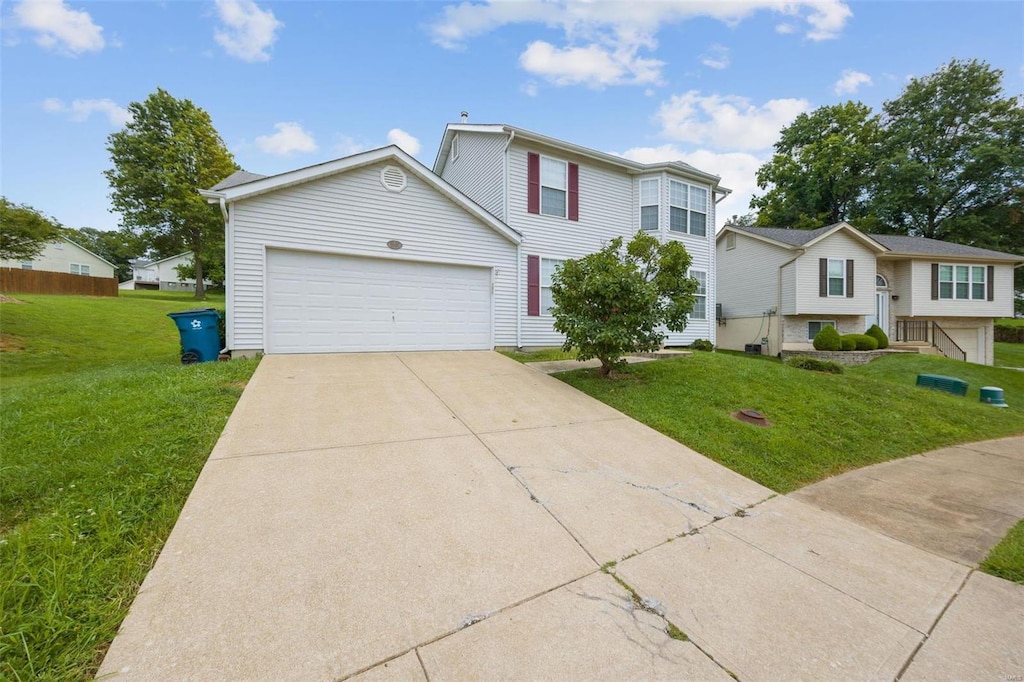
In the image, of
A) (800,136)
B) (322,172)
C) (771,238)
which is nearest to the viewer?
(322,172)

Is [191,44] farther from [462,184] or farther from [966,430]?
[966,430]

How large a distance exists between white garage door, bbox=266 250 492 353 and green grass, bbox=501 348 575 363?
80 cm

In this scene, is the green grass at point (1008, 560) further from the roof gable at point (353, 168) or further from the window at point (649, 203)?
the window at point (649, 203)

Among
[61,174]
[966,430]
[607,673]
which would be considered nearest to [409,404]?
[607,673]

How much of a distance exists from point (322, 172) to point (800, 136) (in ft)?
108

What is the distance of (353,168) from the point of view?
8.24 m

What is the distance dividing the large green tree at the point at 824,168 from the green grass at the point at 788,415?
22.2m

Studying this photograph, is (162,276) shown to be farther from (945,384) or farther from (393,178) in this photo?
(945,384)

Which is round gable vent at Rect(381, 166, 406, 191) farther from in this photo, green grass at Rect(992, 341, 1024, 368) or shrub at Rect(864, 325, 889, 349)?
green grass at Rect(992, 341, 1024, 368)

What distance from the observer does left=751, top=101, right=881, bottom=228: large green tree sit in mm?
25000

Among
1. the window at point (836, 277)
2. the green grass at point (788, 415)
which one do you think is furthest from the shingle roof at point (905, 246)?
the green grass at point (788, 415)

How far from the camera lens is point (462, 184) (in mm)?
13000

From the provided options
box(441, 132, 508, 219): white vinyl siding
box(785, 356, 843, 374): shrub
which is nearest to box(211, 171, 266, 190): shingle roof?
box(441, 132, 508, 219): white vinyl siding

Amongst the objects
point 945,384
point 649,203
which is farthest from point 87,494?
point 945,384
